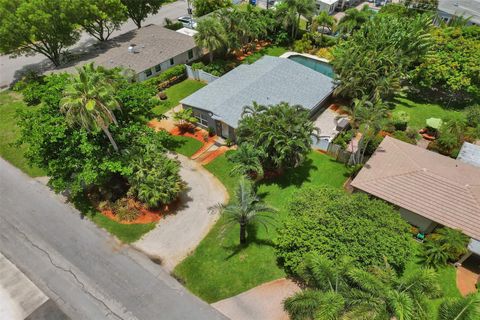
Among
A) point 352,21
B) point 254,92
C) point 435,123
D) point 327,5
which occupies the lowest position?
point 435,123

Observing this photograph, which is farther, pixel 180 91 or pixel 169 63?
pixel 169 63

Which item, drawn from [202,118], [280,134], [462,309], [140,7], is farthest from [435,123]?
[140,7]

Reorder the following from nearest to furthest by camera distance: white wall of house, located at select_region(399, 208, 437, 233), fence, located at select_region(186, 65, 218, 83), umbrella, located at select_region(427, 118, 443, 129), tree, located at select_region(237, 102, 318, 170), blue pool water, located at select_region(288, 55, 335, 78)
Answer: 1. white wall of house, located at select_region(399, 208, 437, 233)
2. tree, located at select_region(237, 102, 318, 170)
3. umbrella, located at select_region(427, 118, 443, 129)
4. fence, located at select_region(186, 65, 218, 83)
5. blue pool water, located at select_region(288, 55, 335, 78)

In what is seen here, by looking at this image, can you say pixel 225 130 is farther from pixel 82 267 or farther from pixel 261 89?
pixel 82 267

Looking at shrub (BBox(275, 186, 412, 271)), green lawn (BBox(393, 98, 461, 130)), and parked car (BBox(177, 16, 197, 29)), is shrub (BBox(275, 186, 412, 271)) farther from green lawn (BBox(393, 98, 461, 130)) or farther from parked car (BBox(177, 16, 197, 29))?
parked car (BBox(177, 16, 197, 29))

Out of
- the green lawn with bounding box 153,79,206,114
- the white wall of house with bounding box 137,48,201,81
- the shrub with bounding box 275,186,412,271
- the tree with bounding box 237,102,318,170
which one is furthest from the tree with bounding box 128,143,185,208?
the white wall of house with bounding box 137,48,201,81

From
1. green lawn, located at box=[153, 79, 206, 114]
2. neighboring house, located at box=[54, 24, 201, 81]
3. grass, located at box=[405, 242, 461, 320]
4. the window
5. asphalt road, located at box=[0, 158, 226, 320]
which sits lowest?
asphalt road, located at box=[0, 158, 226, 320]
